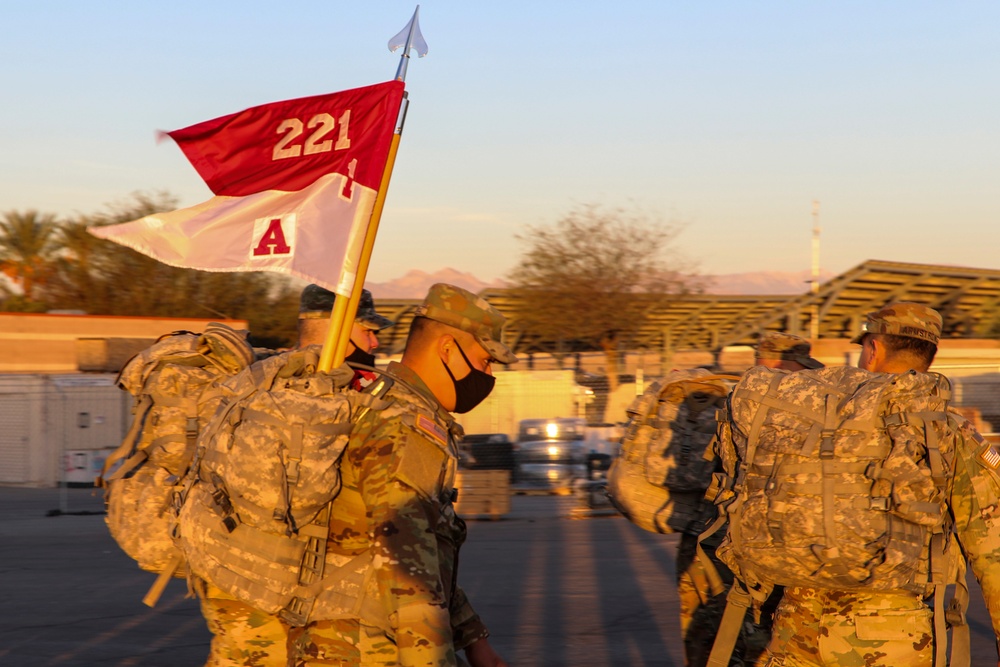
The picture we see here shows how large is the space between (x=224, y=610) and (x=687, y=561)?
104 inches

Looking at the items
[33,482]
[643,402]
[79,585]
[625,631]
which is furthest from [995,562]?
[33,482]

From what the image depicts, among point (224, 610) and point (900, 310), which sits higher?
point (900, 310)

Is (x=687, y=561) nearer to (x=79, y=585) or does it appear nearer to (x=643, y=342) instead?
(x=79, y=585)

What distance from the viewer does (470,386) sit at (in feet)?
11.0

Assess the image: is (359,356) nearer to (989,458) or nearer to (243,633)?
(243,633)

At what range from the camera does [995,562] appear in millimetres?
3844

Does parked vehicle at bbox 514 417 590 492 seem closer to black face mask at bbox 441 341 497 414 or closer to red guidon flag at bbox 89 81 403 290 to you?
red guidon flag at bbox 89 81 403 290

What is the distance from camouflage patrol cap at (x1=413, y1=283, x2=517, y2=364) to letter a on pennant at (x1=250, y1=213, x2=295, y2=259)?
60cm

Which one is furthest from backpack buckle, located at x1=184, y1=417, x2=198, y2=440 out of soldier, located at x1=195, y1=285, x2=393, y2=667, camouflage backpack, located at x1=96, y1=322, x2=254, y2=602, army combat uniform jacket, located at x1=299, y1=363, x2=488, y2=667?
army combat uniform jacket, located at x1=299, y1=363, x2=488, y2=667

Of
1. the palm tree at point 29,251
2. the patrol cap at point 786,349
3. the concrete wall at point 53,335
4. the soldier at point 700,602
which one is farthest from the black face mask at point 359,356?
the palm tree at point 29,251

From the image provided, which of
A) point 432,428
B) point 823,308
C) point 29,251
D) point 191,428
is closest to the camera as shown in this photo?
point 432,428

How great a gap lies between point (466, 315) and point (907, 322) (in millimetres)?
1771

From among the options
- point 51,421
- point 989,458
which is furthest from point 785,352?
point 51,421

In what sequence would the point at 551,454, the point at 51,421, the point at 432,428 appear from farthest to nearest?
the point at 51,421
the point at 551,454
the point at 432,428
